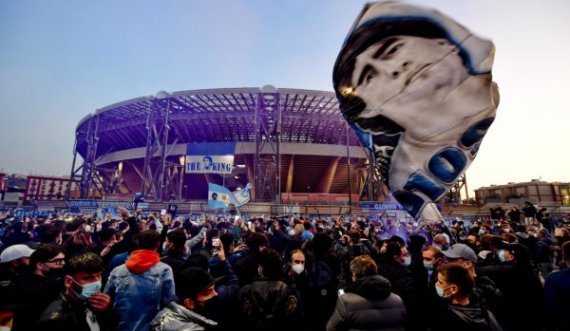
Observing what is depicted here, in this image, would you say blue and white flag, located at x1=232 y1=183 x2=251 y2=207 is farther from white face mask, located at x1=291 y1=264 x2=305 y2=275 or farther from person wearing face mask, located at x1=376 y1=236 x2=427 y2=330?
person wearing face mask, located at x1=376 y1=236 x2=427 y2=330

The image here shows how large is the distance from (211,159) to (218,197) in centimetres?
1343

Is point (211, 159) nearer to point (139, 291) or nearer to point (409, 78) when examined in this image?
point (409, 78)

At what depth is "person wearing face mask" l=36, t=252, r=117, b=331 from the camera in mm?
1649

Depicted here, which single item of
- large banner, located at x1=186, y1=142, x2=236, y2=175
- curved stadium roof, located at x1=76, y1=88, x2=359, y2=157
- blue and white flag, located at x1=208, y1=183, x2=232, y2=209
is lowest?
blue and white flag, located at x1=208, y1=183, x2=232, y2=209

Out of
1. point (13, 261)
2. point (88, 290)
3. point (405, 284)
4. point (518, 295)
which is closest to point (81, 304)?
point (88, 290)

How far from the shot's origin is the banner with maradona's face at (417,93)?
3.10m

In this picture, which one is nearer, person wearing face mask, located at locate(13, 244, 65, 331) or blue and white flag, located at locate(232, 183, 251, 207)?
person wearing face mask, located at locate(13, 244, 65, 331)

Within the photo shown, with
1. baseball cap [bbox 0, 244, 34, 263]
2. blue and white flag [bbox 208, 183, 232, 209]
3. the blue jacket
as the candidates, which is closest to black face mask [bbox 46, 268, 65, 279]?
baseball cap [bbox 0, 244, 34, 263]

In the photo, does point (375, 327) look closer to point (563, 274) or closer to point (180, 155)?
point (563, 274)

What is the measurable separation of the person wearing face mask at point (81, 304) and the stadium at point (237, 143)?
885 inches

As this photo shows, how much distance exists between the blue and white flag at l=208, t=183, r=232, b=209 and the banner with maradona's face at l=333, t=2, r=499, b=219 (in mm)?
9293

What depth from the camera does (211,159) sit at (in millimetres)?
24688

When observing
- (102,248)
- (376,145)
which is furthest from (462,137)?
(102,248)

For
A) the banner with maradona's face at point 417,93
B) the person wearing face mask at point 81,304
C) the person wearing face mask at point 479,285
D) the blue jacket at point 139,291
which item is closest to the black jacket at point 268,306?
the blue jacket at point 139,291
